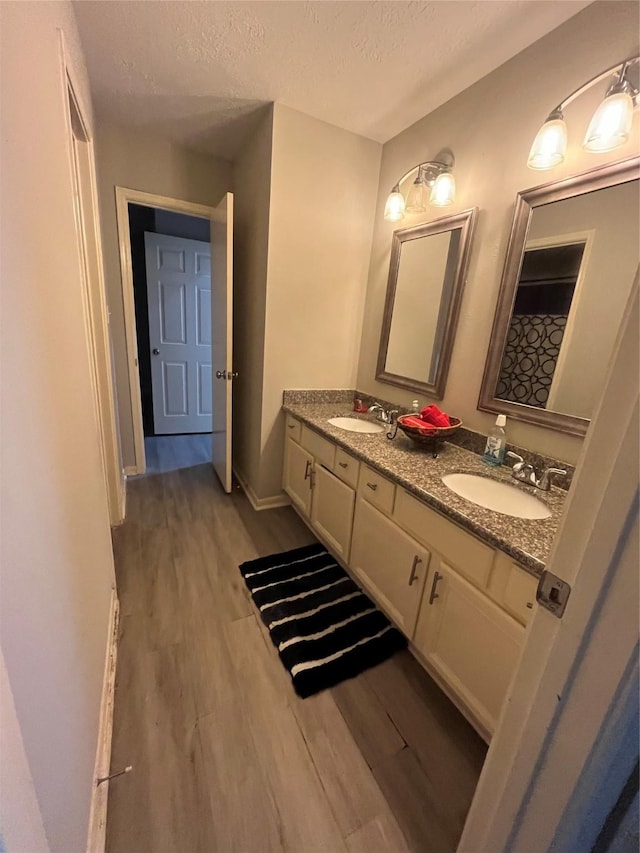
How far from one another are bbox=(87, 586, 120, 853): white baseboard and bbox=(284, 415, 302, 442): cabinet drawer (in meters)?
1.29

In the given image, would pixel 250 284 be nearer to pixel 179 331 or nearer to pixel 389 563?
pixel 179 331

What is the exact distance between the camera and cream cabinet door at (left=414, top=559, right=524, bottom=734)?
3.28ft

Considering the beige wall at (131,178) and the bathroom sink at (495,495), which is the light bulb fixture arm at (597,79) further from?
the beige wall at (131,178)

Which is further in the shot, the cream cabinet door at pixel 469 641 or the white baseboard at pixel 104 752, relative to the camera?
the cream cabinet door at pixel 469 641

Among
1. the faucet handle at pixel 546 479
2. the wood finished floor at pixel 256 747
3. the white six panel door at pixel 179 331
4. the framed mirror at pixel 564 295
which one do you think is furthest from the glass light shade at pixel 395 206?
the white six panel door at pixel 179 331

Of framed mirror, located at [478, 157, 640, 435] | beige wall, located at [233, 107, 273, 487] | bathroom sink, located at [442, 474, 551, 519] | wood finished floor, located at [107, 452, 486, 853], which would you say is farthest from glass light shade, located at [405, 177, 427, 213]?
wood finished floor, located at [107, 452, 486, 853]

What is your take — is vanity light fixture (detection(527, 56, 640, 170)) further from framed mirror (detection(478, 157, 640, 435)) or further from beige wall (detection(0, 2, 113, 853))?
beige wall (detection(0, 2, 113, 853))

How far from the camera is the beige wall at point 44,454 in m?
0.51

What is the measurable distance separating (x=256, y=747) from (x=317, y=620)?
51cm

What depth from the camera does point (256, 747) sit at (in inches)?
43.3

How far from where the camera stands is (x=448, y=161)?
5.57ft

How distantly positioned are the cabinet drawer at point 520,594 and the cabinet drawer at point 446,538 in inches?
2.7

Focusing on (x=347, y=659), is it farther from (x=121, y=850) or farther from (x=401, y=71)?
(x=401, y=71)

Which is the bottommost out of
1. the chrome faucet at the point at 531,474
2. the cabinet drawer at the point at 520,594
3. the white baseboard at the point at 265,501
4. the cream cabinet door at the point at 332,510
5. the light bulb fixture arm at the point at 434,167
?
the white baseboard at the point at 265,501
